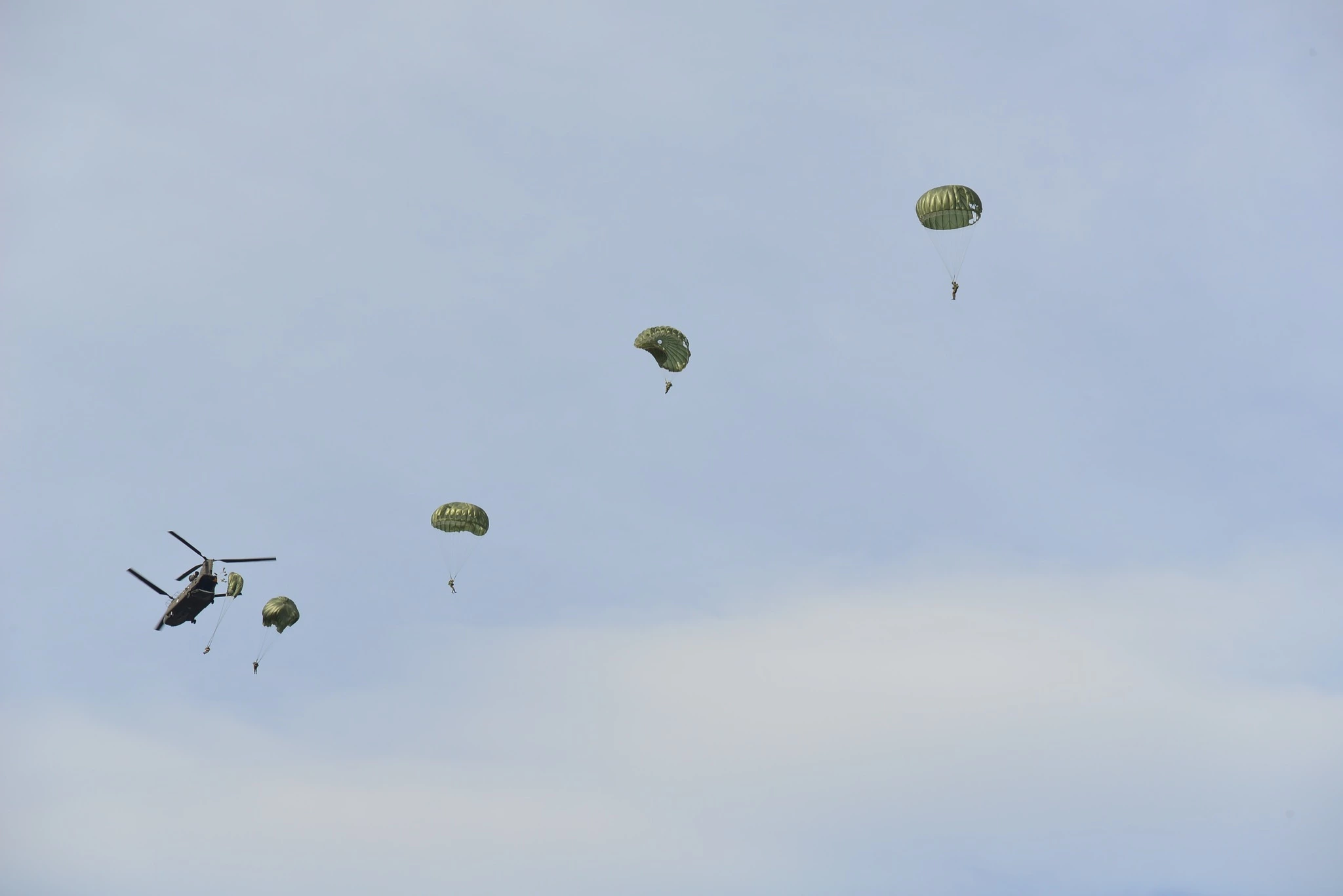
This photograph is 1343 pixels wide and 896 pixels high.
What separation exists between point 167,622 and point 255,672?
7821 mm

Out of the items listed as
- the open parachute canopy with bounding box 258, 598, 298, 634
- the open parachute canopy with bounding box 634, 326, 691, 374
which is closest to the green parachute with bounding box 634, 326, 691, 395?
the open parachute canopy with bounding box 634, 326, 691, 374

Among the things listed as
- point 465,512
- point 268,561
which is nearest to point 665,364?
point 465,512

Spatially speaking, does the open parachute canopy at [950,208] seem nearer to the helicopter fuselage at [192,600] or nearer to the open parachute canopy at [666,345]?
the open parachute canopy at [666,345]

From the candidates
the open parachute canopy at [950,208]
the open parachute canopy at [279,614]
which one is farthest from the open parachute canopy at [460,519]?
the open parachute canopy at [950,208]

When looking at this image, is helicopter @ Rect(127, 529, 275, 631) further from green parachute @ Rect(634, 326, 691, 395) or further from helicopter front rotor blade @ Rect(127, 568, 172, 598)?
green parachute @ Rect(634, 326, 691, 395)

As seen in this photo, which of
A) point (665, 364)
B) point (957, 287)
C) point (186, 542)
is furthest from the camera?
point (186, 542)

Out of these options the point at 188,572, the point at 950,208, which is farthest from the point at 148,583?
the point at 950,208

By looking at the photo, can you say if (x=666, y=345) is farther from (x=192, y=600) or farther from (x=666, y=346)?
(x=192, y=600)

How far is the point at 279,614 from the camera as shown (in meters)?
81.4

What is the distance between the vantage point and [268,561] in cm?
8488

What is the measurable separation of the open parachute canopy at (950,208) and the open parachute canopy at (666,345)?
15.4 meters

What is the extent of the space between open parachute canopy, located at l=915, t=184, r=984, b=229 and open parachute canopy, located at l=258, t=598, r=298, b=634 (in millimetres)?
47059

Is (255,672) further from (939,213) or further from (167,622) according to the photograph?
(939,213)

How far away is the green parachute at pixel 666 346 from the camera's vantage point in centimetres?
7288
